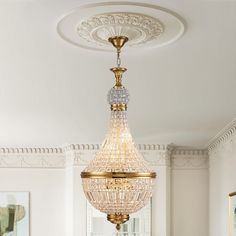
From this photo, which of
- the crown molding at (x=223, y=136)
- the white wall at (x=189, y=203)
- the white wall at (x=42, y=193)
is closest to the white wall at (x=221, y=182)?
the crown molding at (x=223, y=136)

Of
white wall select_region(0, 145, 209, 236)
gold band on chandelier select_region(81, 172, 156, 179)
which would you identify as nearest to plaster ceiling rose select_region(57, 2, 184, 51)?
gold band on chandelier select_region(81, 172, 156, 179)

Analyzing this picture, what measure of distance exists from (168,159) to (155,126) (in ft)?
5.16

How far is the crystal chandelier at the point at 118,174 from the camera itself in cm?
268

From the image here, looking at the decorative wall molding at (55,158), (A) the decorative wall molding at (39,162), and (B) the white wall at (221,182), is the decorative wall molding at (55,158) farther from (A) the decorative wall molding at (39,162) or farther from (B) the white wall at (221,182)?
(B) the white wall at (221,182)

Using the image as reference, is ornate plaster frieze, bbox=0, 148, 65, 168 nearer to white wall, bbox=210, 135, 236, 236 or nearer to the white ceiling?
the white ceiling

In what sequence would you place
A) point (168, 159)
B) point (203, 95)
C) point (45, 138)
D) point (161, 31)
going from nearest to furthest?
point (161, 31)
point (203, 95)
point (45, 138)
point (168, 159)

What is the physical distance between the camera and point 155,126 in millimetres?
5375

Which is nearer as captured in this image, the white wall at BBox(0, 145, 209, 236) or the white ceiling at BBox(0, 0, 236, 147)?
the white ceiling at BBox(0, 0, 236, 147)

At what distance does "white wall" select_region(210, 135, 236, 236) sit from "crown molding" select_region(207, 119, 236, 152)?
41 mm

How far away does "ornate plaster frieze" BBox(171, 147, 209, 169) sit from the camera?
718 cm

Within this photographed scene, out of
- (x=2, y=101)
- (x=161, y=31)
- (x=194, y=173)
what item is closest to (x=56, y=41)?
(x=161, y=31)

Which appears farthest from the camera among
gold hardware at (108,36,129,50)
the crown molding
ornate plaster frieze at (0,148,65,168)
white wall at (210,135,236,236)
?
ornate plaster frieze at (0,148,65,168)

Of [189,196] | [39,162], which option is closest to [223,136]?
[189,196]

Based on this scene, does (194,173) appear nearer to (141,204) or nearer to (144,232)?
(144,232)
